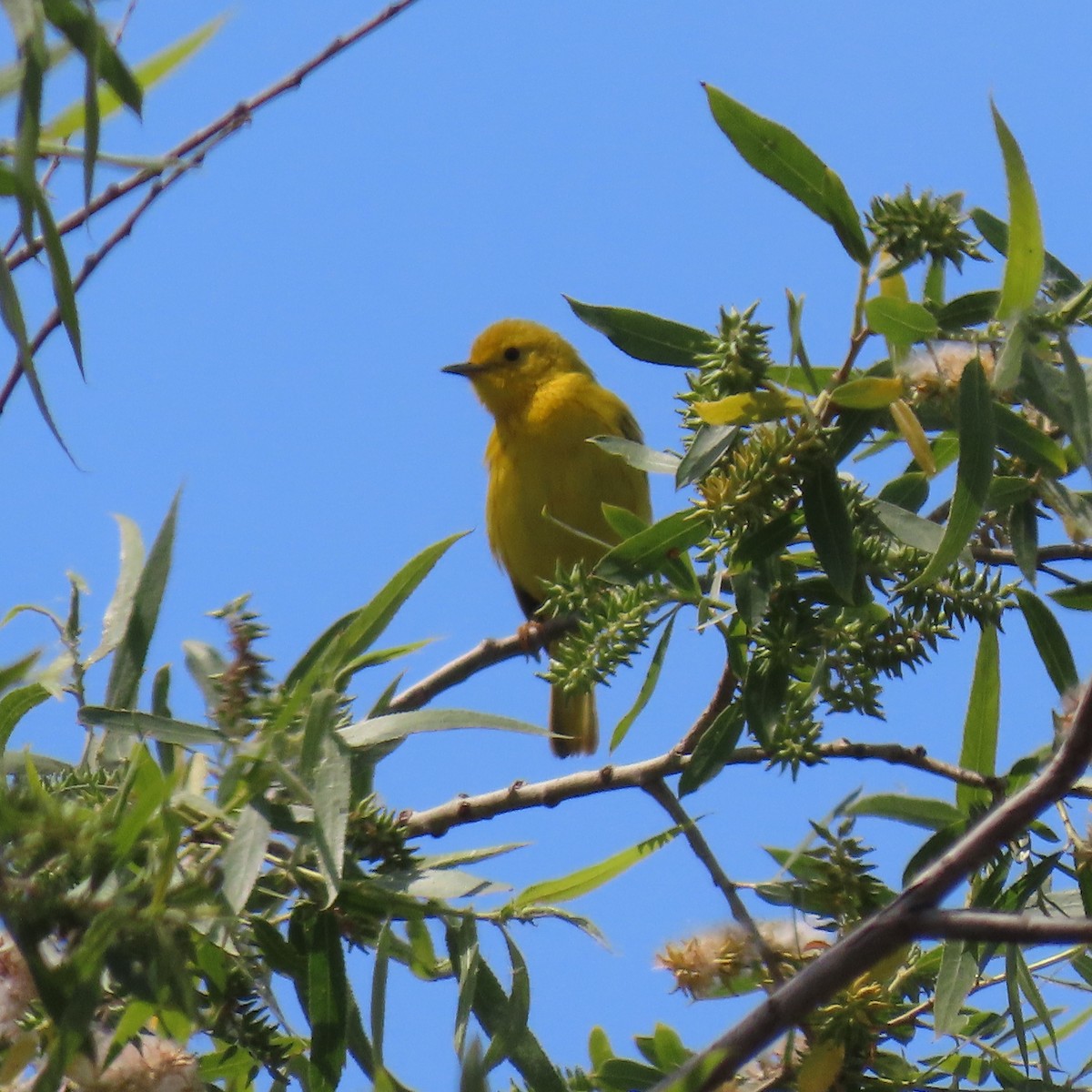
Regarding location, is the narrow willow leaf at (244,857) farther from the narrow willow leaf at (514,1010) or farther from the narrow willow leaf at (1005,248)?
the narrow willow leaf at (1005,248)

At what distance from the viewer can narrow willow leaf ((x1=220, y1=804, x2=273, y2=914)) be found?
178cm

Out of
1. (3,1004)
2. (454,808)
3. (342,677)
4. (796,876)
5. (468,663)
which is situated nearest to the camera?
(3,1004)

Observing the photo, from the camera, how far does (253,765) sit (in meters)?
1.92

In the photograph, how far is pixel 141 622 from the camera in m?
2.49

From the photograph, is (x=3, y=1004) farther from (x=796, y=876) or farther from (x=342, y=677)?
(x=796, y=876)

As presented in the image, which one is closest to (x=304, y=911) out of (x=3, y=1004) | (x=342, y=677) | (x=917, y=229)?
(x=342, y=677)

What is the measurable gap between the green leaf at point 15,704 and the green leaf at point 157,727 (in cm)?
30

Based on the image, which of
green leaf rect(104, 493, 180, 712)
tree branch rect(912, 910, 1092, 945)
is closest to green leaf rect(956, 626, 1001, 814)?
tree branch rect(912, 910, 1092, 945)

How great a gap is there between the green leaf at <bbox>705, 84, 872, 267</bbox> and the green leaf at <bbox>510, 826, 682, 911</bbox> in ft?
3.25

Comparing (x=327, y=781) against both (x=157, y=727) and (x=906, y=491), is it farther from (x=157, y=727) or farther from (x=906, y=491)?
(x=906, y=491)

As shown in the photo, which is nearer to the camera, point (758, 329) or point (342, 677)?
point (758, 329)

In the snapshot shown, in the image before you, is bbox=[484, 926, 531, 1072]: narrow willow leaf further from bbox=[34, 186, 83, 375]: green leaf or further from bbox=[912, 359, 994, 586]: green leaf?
bbox=[34, 186, 83, 375]: green leaf

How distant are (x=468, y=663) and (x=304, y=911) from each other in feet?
5.31

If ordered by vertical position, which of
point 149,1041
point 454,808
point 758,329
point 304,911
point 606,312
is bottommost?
point 149,1041
